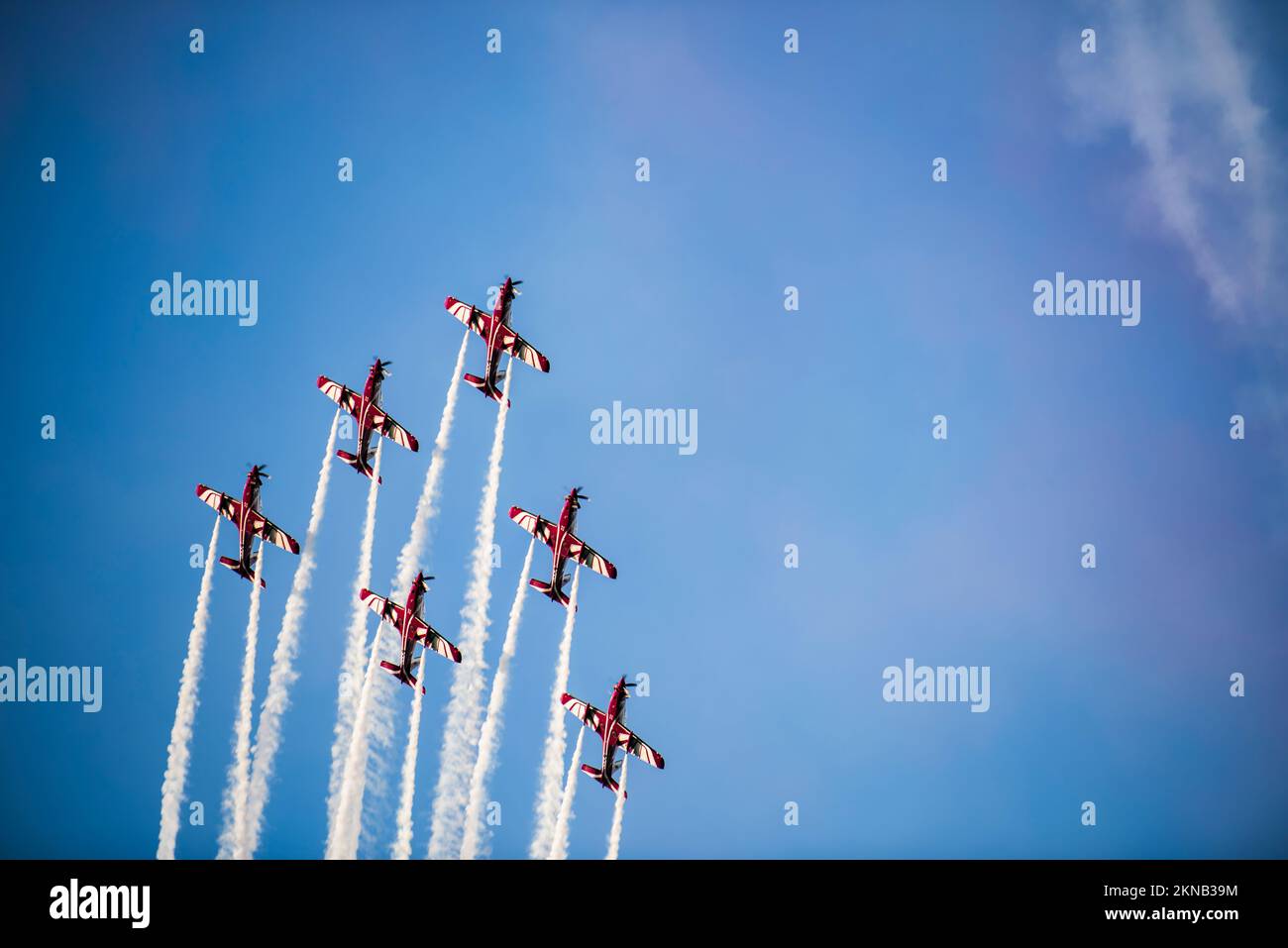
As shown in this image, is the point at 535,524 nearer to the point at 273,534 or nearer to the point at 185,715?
the point at 273,534

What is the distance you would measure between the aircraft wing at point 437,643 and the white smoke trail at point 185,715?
5.44m

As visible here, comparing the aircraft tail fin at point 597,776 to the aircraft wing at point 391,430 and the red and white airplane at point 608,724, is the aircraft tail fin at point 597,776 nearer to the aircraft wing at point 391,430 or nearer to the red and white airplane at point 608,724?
the red and white airplane at point 608,724

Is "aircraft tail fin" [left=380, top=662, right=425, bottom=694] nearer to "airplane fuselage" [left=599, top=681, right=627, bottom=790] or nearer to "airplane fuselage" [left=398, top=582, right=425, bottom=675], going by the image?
"airplane fuselage" [left=398, top=582, right=425, bottom=675]

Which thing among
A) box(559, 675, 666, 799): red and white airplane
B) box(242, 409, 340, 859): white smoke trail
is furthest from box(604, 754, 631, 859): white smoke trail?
box(242, 409, 340, 859): white smoke trail

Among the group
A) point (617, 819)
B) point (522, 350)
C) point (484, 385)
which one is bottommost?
point (617, 819)

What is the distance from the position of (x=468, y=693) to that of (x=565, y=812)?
3.67 meters

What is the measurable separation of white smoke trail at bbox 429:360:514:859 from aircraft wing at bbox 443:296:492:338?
4.10 feet

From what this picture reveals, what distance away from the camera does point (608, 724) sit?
1531 inches

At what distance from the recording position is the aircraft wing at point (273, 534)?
39438 millimetres

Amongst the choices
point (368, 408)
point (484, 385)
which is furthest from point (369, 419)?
point (484, 385)

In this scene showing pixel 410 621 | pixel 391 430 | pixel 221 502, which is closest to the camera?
pixel 410 621
